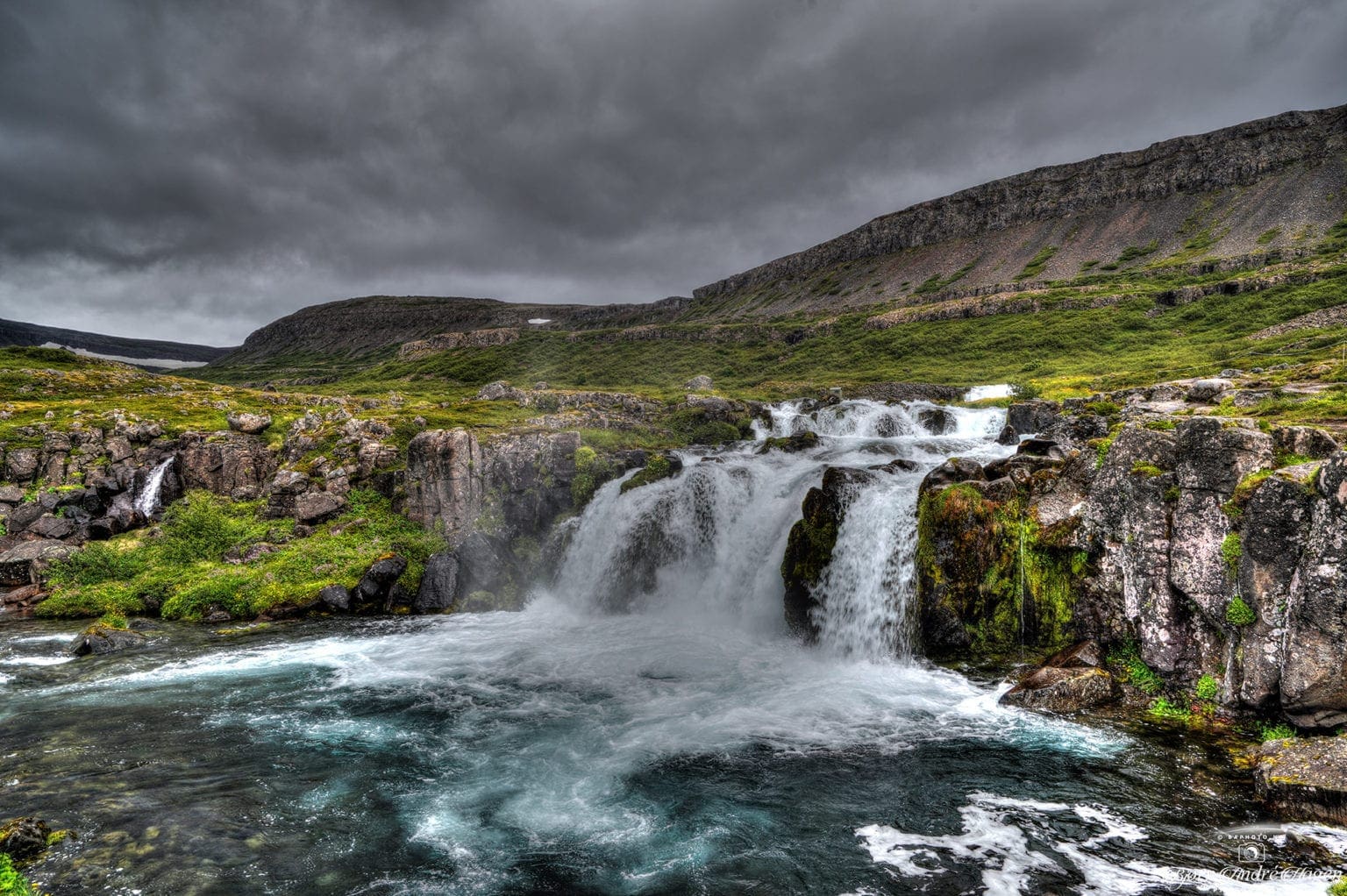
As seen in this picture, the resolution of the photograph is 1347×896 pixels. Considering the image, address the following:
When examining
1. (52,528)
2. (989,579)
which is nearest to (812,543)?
(989,579)

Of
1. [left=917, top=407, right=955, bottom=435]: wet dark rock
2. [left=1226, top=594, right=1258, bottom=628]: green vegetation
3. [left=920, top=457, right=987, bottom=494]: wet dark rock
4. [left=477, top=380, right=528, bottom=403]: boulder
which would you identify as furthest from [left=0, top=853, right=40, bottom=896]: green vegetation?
[left=477, top=380, right=528, bottom=403]: boulder

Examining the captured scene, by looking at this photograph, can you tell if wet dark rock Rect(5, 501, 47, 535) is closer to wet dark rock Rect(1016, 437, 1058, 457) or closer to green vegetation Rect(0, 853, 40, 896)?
green vegetation Rect(0, 853, 40, 896)

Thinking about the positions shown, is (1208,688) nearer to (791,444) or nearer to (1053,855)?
(1053,855)

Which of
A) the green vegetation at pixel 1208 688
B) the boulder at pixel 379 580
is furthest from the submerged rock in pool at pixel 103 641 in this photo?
the green vegetation at pixel 1208 688

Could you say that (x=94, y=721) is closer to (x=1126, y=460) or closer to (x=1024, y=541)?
(x=1024, y=541)

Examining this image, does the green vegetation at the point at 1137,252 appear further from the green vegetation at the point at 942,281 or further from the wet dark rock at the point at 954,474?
the wet dark rock at the point at 954,474

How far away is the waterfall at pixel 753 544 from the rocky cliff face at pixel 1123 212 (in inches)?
4847

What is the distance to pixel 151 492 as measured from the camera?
1614 inches

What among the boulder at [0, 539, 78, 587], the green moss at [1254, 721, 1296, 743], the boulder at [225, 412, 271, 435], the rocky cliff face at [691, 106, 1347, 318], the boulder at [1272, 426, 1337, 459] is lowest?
the boulder at [0, 539, 78, 587]

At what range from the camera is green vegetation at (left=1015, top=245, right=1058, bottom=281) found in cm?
13638

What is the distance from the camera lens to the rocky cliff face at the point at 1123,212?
118125 millimetres

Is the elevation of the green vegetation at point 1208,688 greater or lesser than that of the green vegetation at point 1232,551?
lesser

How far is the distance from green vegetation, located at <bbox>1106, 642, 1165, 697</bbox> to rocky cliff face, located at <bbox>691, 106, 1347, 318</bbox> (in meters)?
131

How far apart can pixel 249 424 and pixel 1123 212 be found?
18008 cm
